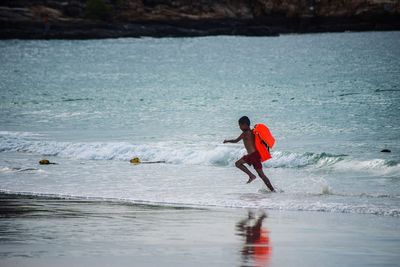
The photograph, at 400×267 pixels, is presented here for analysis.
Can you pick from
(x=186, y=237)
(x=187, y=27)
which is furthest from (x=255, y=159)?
(x=187, y=27)

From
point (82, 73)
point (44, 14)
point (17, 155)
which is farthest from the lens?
point (44, 14)

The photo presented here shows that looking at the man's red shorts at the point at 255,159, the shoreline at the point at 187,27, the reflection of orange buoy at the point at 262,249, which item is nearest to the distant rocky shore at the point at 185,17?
the shoreline at the point at 187,27

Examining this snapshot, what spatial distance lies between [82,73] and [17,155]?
4322 centimetres

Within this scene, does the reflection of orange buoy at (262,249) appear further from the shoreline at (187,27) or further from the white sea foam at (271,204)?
the shoreline at (187,27)

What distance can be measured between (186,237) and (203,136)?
13.1 m

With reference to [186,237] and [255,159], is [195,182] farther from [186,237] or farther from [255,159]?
[186,237]

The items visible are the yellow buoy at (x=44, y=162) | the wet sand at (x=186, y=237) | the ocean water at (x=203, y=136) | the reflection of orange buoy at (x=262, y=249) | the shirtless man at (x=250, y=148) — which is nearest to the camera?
the reflection of orange buoy at (x=262, y=249)

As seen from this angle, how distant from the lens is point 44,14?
429 feet

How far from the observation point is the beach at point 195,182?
28.6 feet

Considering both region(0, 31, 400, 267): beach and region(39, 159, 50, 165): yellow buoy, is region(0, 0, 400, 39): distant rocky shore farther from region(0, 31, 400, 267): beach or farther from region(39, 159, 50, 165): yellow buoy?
region(39, 159, 50, 165): yellow buoy

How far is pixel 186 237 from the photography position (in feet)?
30.5

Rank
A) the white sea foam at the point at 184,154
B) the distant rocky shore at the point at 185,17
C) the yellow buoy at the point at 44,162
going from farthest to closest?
the distant rocky shore at the point at 185,17 < the yellow buoy at the point at 44,162 < the white sea foam at the point at 184,154

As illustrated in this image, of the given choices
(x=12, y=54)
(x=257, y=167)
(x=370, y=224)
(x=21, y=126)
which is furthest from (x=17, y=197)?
(x=12, y=54)

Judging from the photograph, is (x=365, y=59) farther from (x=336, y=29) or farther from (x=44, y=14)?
(x=336, y=29)
